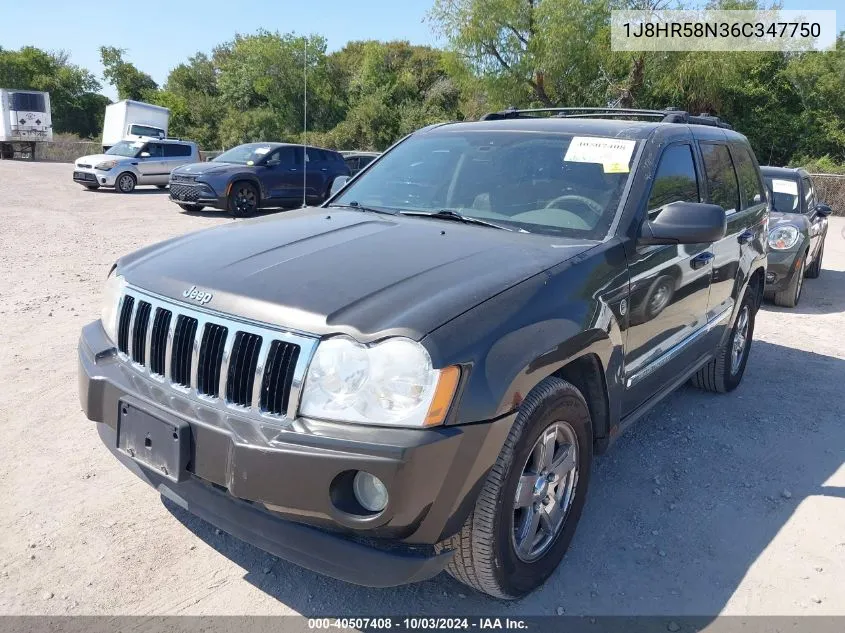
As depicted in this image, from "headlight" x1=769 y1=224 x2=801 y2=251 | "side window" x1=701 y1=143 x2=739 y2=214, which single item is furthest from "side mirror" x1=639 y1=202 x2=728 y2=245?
"headlight" x1=769 y1=224 x2=801 y2=251

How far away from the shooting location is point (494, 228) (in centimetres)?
329

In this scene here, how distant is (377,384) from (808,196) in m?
8.87

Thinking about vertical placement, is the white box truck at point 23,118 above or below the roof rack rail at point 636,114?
above

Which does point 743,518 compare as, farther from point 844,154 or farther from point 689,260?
point 844,154

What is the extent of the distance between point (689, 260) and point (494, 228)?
3.95 feet

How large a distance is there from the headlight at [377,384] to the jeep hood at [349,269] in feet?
0.20

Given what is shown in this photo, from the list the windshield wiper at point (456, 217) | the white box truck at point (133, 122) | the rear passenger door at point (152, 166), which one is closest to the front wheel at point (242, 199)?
the rear passenger door at point (152, 166)

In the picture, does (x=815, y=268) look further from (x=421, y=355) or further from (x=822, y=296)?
(x=421, y=355)

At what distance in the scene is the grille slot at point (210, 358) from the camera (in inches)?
95.1

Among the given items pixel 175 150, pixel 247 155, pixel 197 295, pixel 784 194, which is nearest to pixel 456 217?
pixel 197 295

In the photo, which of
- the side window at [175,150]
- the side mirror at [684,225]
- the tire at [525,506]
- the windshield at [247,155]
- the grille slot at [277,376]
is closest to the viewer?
the grille slot at [277,376]

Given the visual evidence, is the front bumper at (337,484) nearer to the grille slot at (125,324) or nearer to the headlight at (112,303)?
the grille slot at (125,324)

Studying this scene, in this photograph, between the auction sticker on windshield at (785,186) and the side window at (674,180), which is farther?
the auction sticker on windshield at (785,186)

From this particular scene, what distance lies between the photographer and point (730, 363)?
500 centimetres
